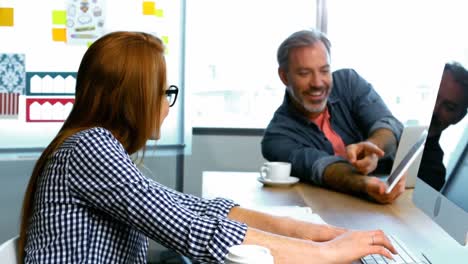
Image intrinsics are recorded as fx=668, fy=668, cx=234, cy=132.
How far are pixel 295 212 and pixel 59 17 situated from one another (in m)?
2.18

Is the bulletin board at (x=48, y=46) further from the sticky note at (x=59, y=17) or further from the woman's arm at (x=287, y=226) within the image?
the woman's arm at (x=287, y=226)

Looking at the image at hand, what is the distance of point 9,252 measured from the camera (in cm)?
122

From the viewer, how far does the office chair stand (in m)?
1.17

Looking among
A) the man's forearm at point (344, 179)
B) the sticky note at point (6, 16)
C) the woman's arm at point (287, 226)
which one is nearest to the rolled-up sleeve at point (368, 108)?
the man's forearm at point (344, 179)

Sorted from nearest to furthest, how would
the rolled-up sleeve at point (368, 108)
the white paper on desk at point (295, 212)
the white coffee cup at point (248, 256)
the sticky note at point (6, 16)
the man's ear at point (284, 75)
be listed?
the white coffee cup at point (248, 256)
the white paper on desk at point (295, 212)
the rolled-up sleeve at point (368, 108)
the man's ear at point (284, 75)
the sticky note at point (6, 16)

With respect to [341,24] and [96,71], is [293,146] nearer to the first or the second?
[96,71]

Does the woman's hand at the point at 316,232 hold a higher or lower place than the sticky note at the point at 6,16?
lower

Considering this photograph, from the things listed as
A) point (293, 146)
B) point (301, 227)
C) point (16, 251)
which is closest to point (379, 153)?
point (293, 146)

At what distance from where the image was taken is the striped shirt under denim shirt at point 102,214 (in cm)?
120

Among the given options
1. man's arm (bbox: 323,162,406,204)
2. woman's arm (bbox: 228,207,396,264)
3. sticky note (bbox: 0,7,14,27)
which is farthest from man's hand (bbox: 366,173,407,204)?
sticky note (bbox: 0,7,14,27)

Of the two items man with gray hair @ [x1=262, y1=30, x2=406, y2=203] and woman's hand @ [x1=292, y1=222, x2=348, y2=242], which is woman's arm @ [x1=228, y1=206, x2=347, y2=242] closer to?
woman's hand @ [x1=292, y1=222, x2=348, y2=242]

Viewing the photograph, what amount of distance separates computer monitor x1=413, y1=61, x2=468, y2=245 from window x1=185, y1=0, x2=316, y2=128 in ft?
7.44

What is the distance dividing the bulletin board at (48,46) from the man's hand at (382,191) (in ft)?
5.58

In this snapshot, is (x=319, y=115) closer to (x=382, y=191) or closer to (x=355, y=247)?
(x=382, y=191)
